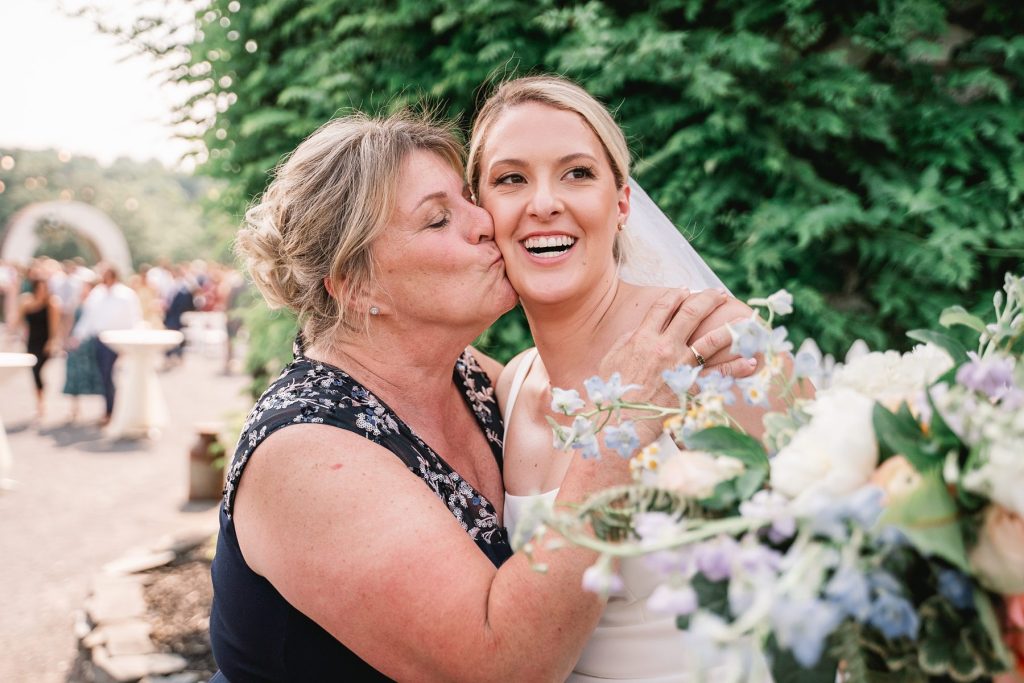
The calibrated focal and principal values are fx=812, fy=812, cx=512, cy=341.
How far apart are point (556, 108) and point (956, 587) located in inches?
83.1

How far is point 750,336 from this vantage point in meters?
1.13

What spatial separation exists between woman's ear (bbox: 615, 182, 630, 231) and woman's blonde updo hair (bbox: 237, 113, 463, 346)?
59 cm

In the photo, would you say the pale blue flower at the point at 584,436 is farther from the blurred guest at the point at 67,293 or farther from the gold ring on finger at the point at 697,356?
the blurred guest at the point at 67,293

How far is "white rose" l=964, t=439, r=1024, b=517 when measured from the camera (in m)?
0.84

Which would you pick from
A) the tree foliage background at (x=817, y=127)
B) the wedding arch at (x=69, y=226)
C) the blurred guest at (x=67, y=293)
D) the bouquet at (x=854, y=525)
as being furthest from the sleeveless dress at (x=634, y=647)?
the wedding arch at (x=69, y=226)

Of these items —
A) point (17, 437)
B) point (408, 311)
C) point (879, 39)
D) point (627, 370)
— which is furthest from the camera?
point (17, 437)

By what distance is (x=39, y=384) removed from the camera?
12.9 metres

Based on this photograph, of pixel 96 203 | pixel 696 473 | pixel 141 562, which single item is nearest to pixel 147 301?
pixel 141 562

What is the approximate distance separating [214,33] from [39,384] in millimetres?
9612

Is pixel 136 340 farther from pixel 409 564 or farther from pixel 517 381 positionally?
pixel 409 564

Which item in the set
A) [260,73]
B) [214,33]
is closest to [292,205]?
[260,73]

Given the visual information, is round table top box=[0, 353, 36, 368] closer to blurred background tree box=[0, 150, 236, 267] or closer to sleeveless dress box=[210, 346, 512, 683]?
sleeveless dress box=[210, 346, 512, 683]

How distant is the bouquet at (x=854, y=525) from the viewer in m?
0.84

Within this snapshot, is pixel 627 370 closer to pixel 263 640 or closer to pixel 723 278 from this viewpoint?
pixel 263 640
